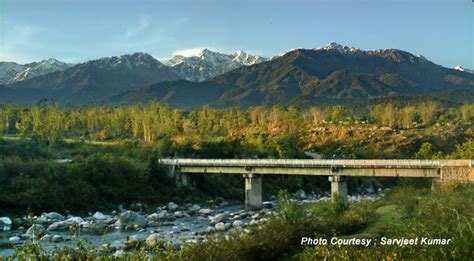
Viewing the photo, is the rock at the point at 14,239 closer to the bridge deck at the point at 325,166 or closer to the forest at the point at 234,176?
the forest at the point at 234,176

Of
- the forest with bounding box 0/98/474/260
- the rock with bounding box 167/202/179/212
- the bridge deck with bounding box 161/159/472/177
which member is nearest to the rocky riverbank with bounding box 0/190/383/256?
the rock with bounding box 167/202/179/212

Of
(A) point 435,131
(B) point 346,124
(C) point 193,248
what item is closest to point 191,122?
(B) point 346,124

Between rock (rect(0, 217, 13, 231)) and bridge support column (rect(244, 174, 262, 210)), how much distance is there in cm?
2624

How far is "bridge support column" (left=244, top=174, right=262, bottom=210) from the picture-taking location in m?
59.7

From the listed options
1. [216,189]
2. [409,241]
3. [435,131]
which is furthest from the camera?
[435,131]

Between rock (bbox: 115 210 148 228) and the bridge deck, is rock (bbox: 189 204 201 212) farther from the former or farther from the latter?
rock (bbox: 115 210 148 228)

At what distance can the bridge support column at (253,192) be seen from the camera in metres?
59.7

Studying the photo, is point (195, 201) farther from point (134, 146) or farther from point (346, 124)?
point (346, 124)

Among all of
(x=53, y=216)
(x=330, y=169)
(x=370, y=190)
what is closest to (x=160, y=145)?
(x=370, y=190)

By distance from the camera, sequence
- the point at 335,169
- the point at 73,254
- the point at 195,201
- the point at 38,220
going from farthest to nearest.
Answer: the point at 195,201 → the point at 335,169 → the point at 38,220 → the point at 73,254

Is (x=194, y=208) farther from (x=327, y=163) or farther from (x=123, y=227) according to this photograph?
(x=123, y=227)

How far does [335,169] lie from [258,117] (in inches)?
3463

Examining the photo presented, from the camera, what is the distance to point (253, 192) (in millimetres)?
61250

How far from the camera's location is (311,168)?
58969 millimetres
